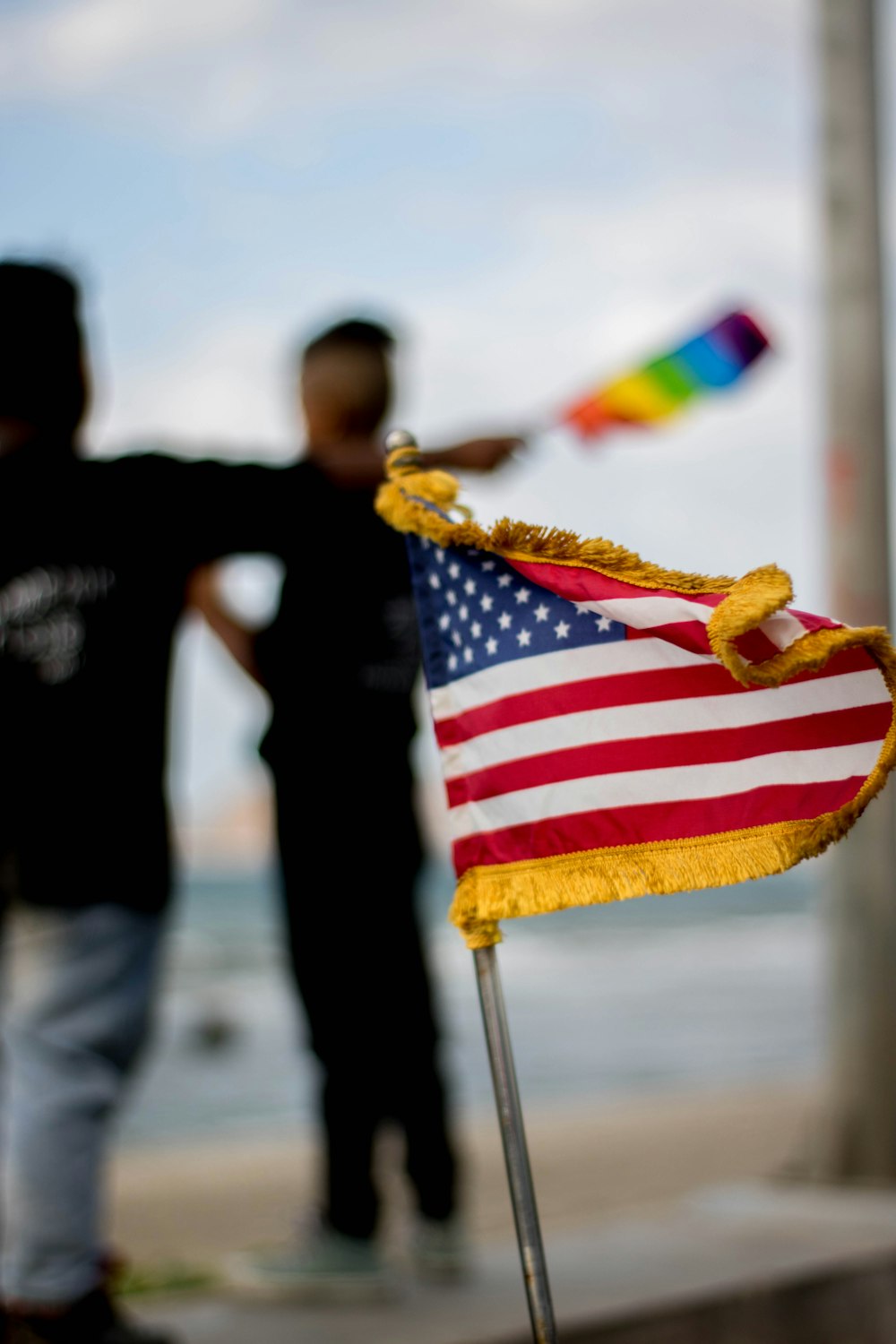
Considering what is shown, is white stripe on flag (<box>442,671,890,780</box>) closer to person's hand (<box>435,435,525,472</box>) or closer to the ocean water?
person's hand (<box>435,435,525,472</box>)

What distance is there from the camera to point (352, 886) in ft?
11.7

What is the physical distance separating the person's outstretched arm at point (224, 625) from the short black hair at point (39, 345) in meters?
0.77

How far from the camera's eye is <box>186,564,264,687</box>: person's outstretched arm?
3611 millimetres

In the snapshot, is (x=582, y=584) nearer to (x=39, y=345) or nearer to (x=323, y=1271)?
(x=39, y=345)

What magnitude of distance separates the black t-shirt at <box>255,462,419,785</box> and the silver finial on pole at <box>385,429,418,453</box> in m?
1.06

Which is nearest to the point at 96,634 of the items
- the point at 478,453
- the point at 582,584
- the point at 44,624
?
the point at 44,624

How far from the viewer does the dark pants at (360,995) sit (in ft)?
11.6

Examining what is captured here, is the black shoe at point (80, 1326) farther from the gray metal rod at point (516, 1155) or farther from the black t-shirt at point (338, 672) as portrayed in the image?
the black t-shirt at point (338, 672)

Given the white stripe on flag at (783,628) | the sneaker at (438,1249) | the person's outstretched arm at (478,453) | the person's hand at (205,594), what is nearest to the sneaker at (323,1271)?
the sneaker at (438,1249)

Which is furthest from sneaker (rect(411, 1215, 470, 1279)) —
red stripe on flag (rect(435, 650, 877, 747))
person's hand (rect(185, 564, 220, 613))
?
red stripe on flag (rect(435, 650, 877, 747))

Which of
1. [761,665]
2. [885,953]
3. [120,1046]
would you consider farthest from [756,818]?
[885,953]

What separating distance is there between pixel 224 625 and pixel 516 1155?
1.82 metres

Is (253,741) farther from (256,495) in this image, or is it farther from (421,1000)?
(256,495)

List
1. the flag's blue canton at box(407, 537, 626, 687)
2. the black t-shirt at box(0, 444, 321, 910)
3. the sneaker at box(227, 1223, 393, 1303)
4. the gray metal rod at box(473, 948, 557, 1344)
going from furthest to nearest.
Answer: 1. the sneaker at box(227, 1223, 393, 1303)
2. the black t-shirt at box(0, 444, 321, 910)
3. the flag's blue canton at box(407, 537, 626, 687)
4. the gray metal rod at box(473, 948, 557, 1344)
